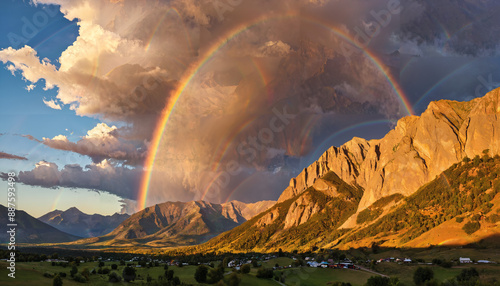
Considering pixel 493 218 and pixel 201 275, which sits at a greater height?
pixel 493 218

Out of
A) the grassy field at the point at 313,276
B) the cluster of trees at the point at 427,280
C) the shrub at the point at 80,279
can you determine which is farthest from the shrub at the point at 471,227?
the shrub at the point at 80,279

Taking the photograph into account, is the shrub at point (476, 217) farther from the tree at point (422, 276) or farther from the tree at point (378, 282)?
the tree at point (378, 282)

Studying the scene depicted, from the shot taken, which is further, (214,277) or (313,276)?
(313,276)

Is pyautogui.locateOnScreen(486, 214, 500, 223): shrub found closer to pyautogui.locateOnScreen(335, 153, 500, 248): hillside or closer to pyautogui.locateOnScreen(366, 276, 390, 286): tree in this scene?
pyautogui.locateOnScreen(335, 153, 500, 248): hillside

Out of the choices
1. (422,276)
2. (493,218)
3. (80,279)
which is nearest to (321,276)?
(422,276)

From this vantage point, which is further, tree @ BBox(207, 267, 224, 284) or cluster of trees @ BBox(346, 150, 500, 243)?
cluster of trees @ BBox(346, 150, 500, 243)

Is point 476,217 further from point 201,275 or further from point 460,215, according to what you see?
point 201,275

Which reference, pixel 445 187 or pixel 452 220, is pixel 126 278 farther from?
pixel 445 187

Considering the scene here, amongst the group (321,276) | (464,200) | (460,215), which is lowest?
(321,276)

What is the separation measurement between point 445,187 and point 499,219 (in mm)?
67716

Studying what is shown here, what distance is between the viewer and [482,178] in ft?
564

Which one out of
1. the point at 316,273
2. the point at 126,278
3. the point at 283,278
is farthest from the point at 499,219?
the point at 126,278

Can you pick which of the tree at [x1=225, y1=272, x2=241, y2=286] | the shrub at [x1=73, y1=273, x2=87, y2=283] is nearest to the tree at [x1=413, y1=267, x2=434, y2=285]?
the tree at [x1=225, y1=272, x2=241, y2=286]

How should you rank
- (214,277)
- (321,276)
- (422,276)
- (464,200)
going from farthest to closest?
(464,200), (321,276), (214,277), (422,276)
